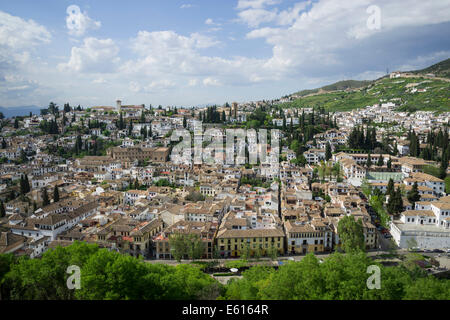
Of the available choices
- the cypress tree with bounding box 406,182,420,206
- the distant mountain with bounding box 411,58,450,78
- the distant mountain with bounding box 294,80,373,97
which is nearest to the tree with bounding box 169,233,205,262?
the cypress tree with bounding box 406,182,420,206

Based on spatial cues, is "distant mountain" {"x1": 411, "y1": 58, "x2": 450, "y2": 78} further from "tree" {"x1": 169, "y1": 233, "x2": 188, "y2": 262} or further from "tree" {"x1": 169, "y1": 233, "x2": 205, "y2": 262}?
"tree" {"x1": 169, "y1": 233, "x2": 188, "y2": 262}

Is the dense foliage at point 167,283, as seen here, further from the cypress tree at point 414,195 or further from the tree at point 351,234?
the cypress tree at point 414,195

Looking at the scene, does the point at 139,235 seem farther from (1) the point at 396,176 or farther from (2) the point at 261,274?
(1) the point at 396,176

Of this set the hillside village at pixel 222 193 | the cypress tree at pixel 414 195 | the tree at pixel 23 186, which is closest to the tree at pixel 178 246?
the hillside village at pixel 222 193

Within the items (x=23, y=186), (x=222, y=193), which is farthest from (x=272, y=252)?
(x=23, y=186)

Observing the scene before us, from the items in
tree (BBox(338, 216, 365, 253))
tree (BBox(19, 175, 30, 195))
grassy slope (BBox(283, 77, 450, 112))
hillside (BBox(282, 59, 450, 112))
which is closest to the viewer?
tree (BBox(338, 216, 365, 253))

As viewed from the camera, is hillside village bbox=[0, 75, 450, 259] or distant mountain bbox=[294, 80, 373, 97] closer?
hillside village bbox=[0, 75, 450, 259]

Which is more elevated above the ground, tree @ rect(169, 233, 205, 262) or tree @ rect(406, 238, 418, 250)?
tree @ rect(169, 233, 205, 262)
